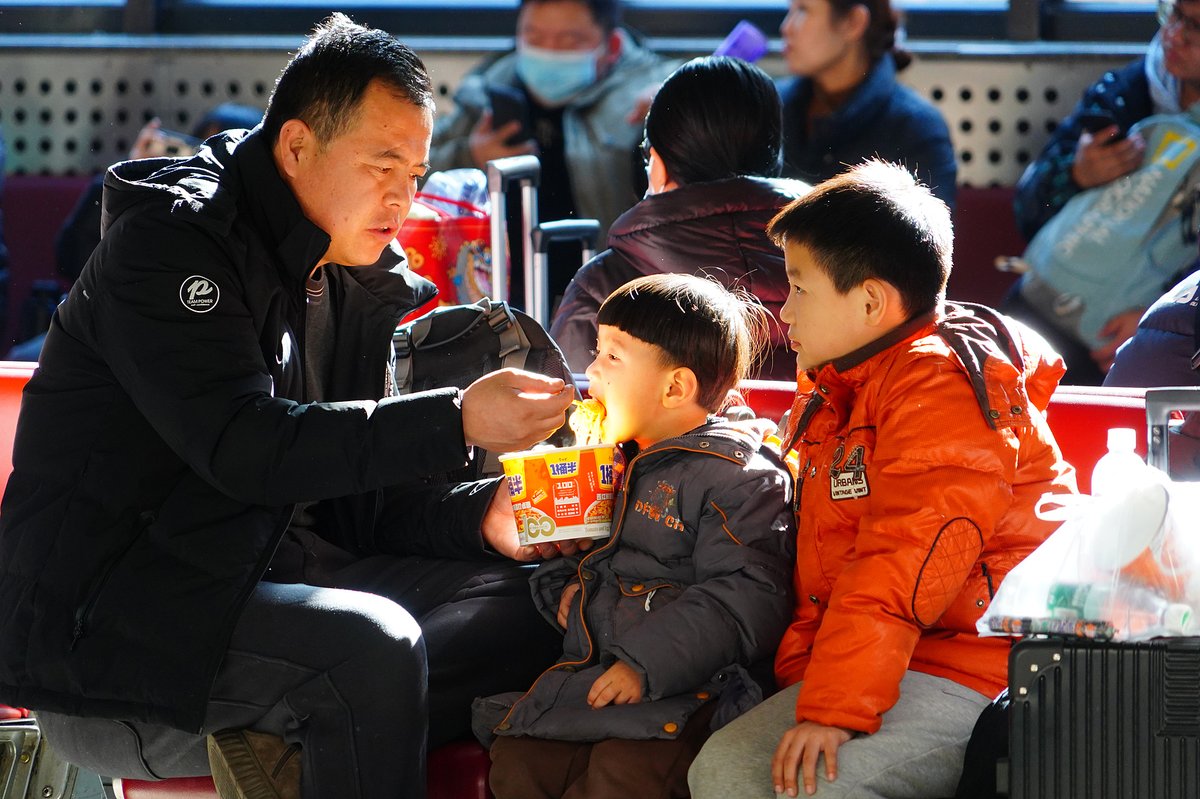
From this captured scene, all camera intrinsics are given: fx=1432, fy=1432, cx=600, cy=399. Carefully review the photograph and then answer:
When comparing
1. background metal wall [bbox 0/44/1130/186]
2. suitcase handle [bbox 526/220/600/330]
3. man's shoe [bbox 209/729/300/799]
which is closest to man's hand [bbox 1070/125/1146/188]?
suitcase handle [bbox 526/220/600/330]

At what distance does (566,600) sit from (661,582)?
16cm

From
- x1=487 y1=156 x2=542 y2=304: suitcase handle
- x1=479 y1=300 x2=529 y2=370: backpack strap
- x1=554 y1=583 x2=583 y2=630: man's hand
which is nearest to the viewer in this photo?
x1=554 y1=583 x2=583 y2=630: man's hand

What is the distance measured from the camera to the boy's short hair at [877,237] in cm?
194

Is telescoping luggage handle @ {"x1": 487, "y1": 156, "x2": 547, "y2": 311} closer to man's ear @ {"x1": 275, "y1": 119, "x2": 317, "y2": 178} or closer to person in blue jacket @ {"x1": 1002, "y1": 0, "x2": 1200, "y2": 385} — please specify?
man's ear @ {"x1": 275, "y1": 119, "x2": 317, "y2": 178}

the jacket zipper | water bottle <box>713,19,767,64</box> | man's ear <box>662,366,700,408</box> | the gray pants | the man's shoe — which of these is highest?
water bottle <box>713,19,767,64</box>

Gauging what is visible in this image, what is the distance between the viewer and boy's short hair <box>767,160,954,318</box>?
1.94 m

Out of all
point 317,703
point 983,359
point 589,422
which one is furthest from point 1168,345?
point 317,703

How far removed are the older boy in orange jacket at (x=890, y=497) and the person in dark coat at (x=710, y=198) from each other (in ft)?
2.90

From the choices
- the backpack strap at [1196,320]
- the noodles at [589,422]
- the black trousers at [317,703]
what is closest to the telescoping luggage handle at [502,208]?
the noodles at [589,422]

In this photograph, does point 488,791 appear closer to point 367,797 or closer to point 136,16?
point 367,797

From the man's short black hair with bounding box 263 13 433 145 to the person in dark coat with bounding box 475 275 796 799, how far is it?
0.48 metres

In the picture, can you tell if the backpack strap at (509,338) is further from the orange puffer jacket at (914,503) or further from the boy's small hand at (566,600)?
the orange puffer jacket at (914,503)

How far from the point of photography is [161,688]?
1.75 meters

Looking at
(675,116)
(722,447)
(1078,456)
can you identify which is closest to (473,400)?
(722,447)
